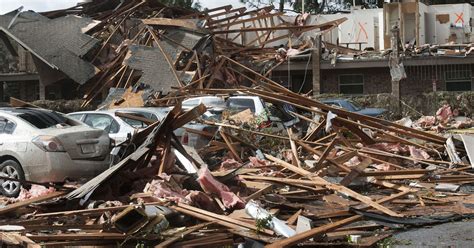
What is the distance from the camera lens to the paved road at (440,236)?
24.4 ft

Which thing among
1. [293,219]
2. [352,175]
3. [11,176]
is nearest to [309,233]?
[293,219]

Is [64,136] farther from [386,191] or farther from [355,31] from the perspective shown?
[355,31]

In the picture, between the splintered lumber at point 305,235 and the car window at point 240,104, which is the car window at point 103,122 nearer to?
the car window at point 240,104

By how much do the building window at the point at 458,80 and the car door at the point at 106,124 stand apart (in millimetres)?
23638

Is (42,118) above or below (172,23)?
below

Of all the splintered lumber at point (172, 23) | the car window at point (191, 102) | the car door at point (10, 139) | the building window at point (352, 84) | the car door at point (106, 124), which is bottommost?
the building window at point (352, 84)

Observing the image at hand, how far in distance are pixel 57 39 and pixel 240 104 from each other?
13.7 m

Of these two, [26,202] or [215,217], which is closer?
[215,217]

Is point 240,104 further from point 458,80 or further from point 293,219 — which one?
→ point 458,80

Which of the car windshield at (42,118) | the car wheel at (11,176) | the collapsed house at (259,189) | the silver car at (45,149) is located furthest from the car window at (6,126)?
the collapsed house at (259,189)

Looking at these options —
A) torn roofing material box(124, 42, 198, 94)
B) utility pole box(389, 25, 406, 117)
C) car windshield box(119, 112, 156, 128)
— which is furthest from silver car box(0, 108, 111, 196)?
utility pole box(389, 25, 406, 117)

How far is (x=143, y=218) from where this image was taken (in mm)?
7215

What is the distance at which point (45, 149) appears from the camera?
10.6 metres

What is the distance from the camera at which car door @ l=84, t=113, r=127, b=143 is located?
13752mm
